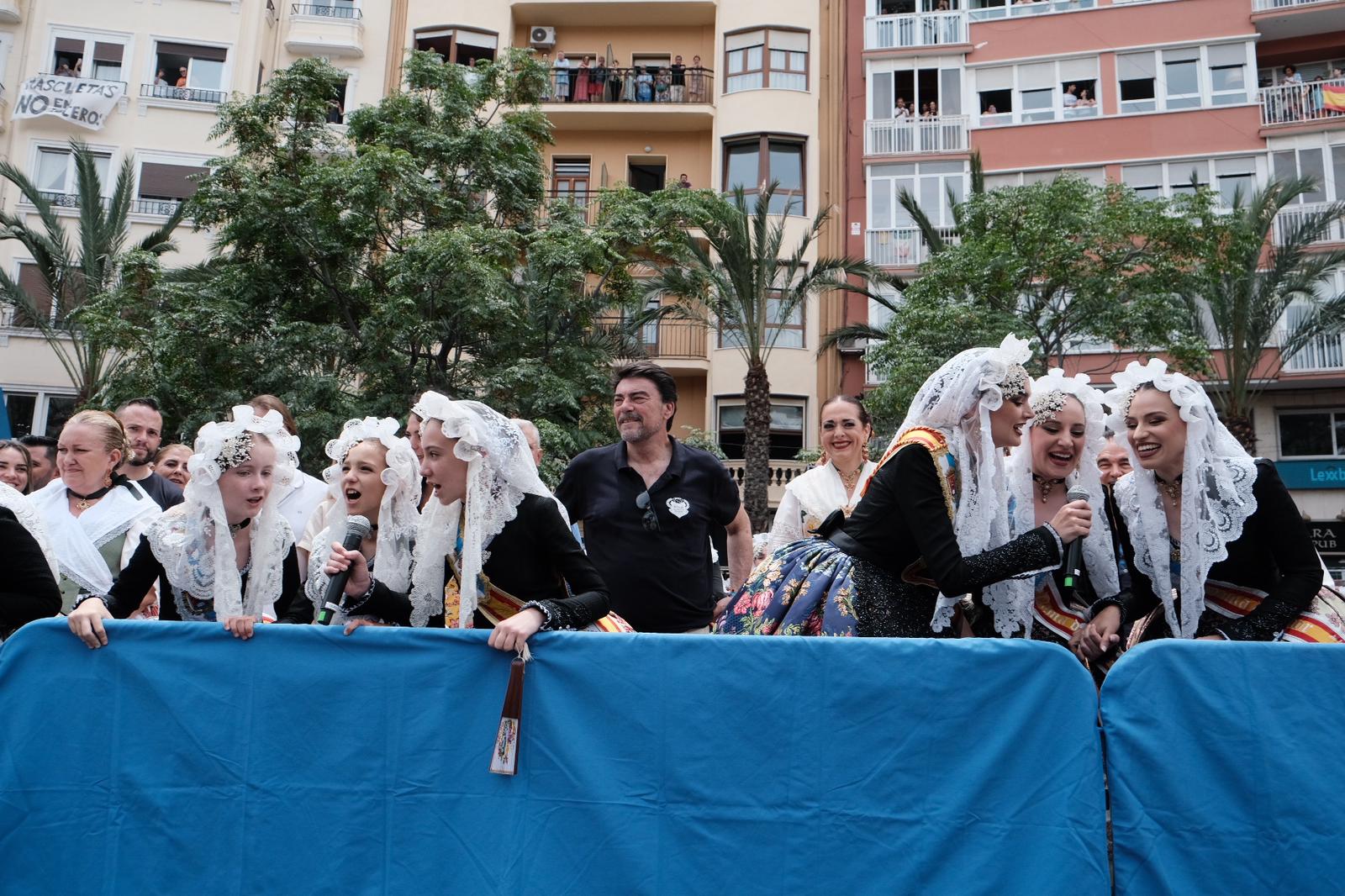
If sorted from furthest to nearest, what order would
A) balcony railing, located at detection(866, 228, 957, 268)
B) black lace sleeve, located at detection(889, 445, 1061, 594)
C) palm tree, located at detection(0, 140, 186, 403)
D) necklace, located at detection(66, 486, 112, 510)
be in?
balcony railing, located at detection(866, 228, 957, 268), palm tree, located at detection(0, 140, 186, 403), necklace, located at detection(66, 486, 112, 510), black lace sleeve, located at detection(889, 445, 1061, 594)

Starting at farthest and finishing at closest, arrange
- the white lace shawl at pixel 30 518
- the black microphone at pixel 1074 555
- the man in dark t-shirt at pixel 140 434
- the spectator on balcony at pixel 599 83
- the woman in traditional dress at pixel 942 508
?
the spectator on balcony at pixel 599 83
the man in dark t-shirt at pixel 140 434
the white lace shawl at pixel 30 518
the black microphone at pixel 1074 555
the woman in traditional dress at pixel 942 508

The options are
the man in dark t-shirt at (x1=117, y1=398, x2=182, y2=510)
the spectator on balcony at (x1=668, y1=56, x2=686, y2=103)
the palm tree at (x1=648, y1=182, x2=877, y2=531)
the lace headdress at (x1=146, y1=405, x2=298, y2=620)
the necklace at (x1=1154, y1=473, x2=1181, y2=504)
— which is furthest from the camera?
the spectator on balcony at (x1=668, y1=56, x2=686, y2=103)

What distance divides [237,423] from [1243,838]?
3725 millimetres

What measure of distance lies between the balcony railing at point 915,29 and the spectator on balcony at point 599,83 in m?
6.97

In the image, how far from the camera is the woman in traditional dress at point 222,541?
3.97 metres

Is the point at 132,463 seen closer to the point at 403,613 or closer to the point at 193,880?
the point at 403,613

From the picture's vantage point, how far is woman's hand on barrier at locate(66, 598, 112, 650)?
3.49 metres

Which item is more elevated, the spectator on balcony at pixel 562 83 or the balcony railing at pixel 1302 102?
the spectator on balcony at pixel 562 83

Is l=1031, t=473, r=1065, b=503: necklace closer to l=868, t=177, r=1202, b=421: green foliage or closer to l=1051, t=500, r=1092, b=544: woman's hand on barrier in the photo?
l=1051, t=500, r=1092, b=544: woman's hand on barrier

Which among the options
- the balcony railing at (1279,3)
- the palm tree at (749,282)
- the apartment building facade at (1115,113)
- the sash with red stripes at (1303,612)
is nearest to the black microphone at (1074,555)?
the sash with red stripes at (1303,612)

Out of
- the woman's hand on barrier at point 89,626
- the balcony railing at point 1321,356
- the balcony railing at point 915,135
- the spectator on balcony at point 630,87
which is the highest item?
the spectator on balcony at point 630,87

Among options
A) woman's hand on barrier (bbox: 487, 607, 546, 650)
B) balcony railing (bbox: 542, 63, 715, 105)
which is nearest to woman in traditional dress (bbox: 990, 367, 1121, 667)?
woman's hand on barrier (bbox: 487, 607, 546, 650)

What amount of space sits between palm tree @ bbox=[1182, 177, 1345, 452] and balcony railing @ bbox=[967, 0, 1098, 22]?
8.25 m

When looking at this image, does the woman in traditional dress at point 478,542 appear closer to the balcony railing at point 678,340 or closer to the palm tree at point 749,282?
the palm tree at point 749,282
